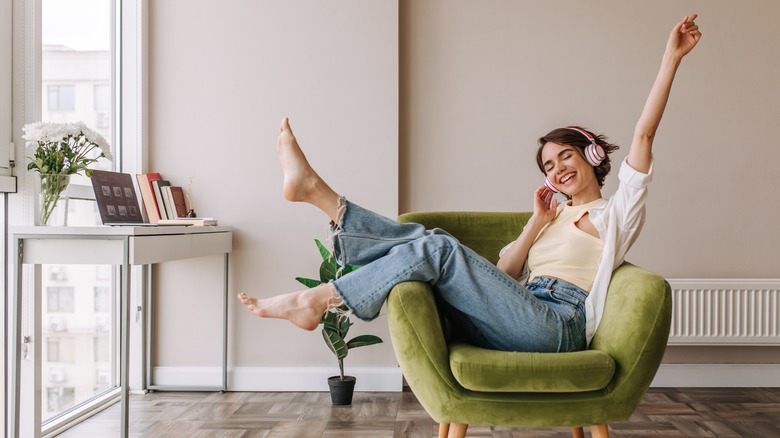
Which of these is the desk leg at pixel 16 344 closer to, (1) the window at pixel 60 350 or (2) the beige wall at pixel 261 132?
(1) the window at pixel 60 350

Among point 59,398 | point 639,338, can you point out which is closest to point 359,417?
point 59,398

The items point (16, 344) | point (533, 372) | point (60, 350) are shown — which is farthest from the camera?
point (60, 350)

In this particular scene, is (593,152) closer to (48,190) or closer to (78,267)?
(48,190)

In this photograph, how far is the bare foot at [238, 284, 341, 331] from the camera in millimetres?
1776

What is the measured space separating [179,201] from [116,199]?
1.53ft

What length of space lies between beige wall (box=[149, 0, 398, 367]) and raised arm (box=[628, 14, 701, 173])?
55.7 inches

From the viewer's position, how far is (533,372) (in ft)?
5.33

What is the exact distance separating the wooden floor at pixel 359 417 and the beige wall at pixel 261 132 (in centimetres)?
25

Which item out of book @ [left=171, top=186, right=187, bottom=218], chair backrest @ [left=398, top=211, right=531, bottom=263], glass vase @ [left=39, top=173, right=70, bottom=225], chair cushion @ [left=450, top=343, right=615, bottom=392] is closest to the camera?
chair cushion @ [left=450, top=343, right=615, bottom=392]

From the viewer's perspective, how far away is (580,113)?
125 inches

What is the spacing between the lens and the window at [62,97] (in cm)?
246

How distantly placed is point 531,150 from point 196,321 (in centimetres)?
179

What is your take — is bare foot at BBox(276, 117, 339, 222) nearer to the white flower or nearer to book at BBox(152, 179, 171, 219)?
the white flower

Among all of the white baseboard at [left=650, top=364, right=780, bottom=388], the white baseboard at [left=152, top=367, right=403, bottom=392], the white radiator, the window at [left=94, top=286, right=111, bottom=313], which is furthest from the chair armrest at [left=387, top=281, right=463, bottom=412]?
the white baseboard at [left=650, top=364, right=780, bottom=388]
